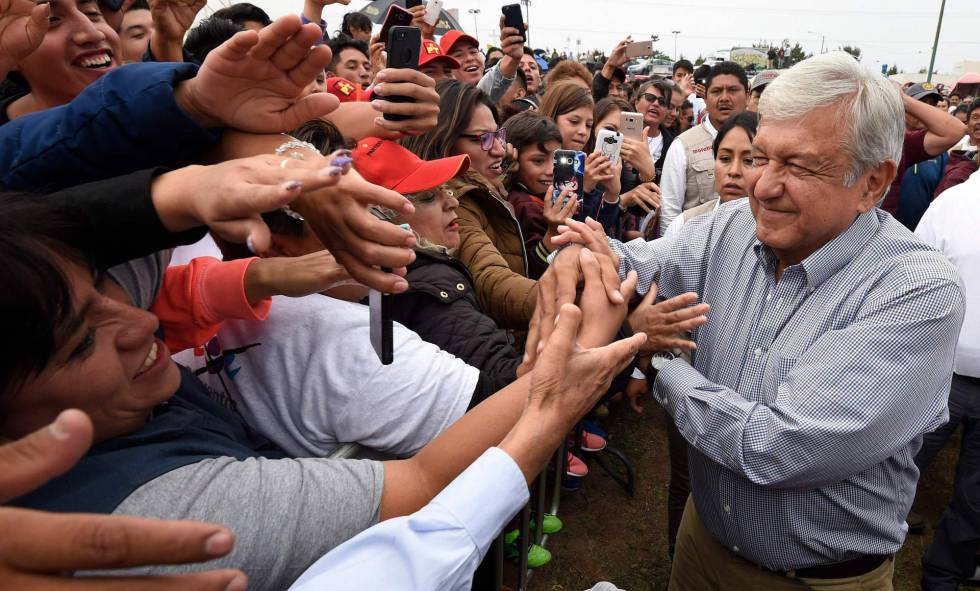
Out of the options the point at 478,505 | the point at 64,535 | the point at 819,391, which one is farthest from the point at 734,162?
the point at 64,535

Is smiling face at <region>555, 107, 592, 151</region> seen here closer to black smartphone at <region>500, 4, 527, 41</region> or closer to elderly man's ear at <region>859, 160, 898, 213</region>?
black smartphone at <region>500, 4, 527, 41</region>

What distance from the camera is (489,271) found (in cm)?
260

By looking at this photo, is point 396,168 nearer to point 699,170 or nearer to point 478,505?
point 478,505

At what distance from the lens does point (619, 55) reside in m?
6.46

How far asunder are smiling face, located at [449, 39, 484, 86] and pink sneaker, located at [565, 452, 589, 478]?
335cm

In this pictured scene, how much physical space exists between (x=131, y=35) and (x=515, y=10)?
284cm

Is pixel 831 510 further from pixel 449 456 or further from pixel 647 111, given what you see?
pixel 647 111

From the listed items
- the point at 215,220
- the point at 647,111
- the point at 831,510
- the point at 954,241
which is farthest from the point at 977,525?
the point at 647,111

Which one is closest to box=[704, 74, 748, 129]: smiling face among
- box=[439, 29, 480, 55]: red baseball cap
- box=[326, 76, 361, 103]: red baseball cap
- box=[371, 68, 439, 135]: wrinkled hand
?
box=[439, 29, 480, 55]: red baseball cap

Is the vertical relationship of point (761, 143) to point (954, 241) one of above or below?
above

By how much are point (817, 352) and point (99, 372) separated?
170cm

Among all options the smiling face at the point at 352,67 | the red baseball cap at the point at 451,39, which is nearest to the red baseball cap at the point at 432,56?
the red baseball cap at the point at 451,39

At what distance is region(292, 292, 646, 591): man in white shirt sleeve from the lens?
1.02 m

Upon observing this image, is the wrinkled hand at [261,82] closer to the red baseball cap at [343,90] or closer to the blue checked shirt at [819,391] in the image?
the blue checked shirt at [819,391]
